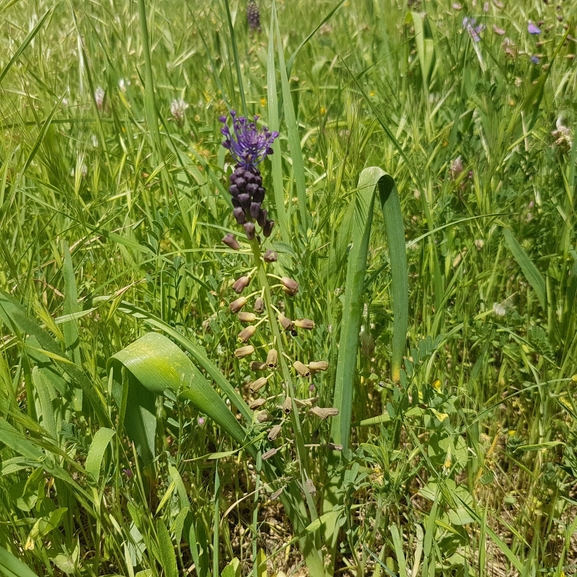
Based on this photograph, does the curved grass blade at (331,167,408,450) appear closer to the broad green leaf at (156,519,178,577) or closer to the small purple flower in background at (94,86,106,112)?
the broad green leaf at (156,519,178,577)

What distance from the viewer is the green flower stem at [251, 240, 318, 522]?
118 cm

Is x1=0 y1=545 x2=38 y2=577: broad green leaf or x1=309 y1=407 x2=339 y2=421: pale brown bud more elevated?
x1=309 y1=407 x2=339 y2=421: pale brown bud

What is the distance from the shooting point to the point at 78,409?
55.1 inches

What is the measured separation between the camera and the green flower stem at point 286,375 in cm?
118

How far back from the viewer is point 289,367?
153 cm

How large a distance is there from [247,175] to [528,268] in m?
0.90

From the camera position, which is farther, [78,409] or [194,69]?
[194,69]

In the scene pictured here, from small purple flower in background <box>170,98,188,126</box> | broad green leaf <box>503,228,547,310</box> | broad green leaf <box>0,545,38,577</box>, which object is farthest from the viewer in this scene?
small purple flower in background <box>170,98,188,126</box>

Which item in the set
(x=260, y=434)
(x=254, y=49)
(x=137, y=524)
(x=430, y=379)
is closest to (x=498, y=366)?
(x=430, y=379)

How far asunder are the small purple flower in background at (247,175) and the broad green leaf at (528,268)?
78 centimetres

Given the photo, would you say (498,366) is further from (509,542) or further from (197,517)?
(197,517)

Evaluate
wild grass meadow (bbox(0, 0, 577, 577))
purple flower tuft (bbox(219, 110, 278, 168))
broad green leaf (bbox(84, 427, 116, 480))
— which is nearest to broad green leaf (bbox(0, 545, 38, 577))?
wild grass meadow (bbox(0, 0, 577, 577))

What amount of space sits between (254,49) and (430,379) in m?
2.52

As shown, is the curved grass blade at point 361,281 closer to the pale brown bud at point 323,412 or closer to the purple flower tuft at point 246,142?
the pale brown bud at point 323,412
